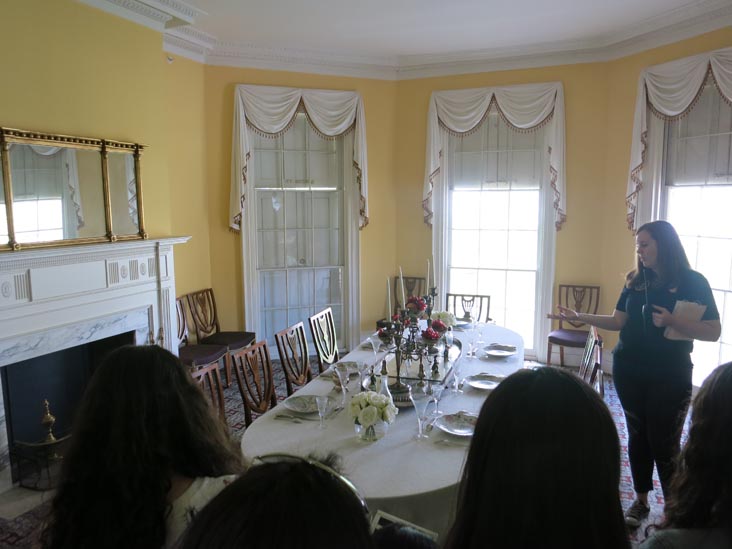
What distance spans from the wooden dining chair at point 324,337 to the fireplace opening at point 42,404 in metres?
1.55

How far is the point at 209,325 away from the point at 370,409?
3492mm

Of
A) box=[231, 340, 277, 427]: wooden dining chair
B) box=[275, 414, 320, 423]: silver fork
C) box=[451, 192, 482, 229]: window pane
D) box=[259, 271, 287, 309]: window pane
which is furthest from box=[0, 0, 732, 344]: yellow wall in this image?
box=[275, 414, 320, 423]: silver fork

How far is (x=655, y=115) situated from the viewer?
4.63m

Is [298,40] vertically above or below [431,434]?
above

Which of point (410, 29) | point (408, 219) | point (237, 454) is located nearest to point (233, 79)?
point (410, 29)

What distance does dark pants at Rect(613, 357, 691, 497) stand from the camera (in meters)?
2.64

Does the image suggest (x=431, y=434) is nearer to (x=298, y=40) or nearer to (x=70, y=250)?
(x=70, y=250)

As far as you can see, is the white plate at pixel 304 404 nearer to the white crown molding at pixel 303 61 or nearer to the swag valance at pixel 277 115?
the swag valance at pixel 277 115

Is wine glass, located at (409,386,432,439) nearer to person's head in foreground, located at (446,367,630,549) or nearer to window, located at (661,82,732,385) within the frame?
person's head in foreground, located at (446,367,630,549)

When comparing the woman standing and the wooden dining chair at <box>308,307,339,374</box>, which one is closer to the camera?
the woman standing

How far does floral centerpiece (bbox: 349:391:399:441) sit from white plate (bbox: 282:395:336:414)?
0.39 metres

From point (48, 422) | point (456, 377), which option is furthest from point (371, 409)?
point (48, 422)

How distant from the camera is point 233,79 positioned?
17.4 ft

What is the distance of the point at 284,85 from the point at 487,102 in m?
2.08
